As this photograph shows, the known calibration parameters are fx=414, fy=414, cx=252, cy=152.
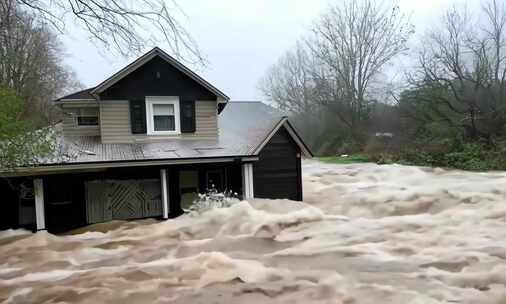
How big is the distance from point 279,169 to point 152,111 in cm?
456

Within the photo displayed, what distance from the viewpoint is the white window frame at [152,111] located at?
13.4 metres

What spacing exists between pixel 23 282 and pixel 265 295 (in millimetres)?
4359

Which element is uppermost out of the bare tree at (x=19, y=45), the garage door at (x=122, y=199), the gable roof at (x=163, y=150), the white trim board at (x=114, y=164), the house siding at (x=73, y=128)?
the bare tree at (x=19, y=45)

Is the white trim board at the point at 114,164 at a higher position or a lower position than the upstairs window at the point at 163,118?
lower

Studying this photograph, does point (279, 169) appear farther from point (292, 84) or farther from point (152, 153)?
point (292, 84)

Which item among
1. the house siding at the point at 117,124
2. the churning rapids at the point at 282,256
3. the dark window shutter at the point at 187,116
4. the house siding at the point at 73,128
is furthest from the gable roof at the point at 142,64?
the churning rapids at the point at 282,256

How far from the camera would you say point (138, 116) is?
1328 cm

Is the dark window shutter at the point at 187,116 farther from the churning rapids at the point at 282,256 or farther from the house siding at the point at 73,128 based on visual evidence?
the churning rapids at the point at 282,256

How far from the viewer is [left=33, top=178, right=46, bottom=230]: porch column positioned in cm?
1107

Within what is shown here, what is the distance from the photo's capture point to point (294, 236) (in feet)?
31.3

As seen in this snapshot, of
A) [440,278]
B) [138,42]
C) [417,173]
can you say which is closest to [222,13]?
[138,42]

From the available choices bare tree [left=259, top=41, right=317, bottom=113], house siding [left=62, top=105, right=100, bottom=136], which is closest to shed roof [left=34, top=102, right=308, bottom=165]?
house siding [left=62, top=105, right=100, bottom=136]

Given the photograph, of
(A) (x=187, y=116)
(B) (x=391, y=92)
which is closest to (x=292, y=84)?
(B) (x=391, y=92)

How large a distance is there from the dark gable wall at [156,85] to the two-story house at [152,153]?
0.03m
